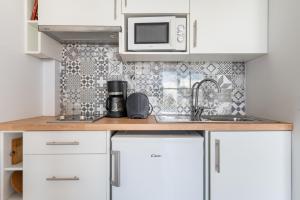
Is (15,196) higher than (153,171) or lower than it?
lower

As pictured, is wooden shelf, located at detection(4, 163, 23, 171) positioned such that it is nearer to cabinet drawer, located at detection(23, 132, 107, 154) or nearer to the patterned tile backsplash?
cabinet drawer, located at detection(23, 132, 107, 154)

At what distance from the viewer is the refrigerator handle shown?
1.29 meters

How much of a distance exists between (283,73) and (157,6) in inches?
35.6

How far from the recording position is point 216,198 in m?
1.30

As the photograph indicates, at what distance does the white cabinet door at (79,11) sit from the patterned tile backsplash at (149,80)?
1.36 feet

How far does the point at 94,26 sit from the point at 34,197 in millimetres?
1118

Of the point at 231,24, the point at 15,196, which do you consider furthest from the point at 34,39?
the point at 231,24

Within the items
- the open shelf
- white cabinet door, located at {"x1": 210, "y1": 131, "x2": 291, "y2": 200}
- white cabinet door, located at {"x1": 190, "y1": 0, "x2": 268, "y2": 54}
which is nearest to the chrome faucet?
white cabinet door, located at {"x1": 190, "y1": 0, "x2": 268, "y2": 54}

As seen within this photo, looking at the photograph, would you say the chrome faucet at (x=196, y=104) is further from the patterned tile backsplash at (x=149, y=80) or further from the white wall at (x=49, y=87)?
the white wall at (x=49, y=87)

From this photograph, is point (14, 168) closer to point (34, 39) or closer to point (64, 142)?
point (64, 142)

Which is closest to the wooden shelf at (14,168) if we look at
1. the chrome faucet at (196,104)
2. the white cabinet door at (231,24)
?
the chrome faucet at (196,104)

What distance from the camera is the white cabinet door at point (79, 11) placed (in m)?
1.54

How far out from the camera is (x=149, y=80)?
1946mm

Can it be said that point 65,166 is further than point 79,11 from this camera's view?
No
